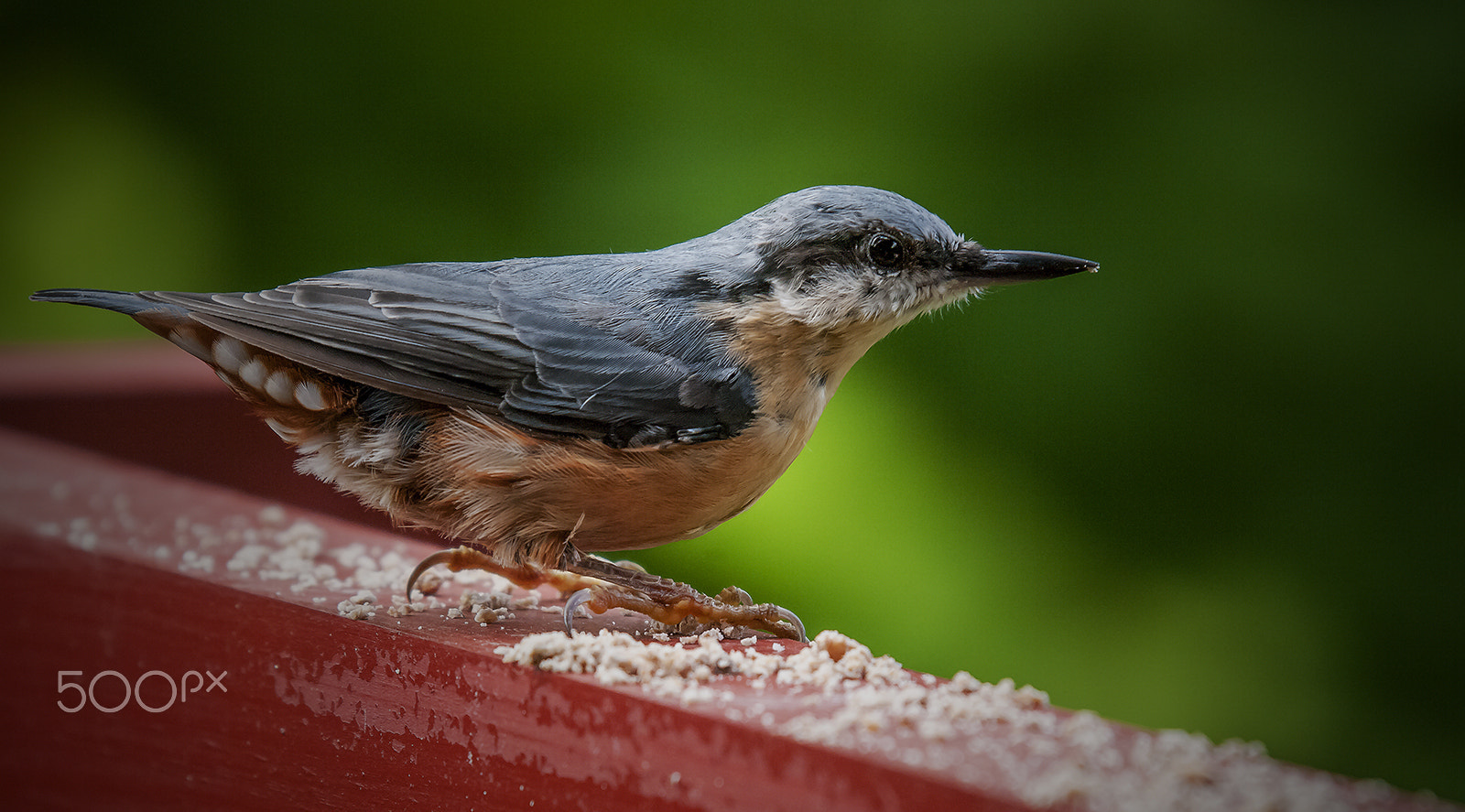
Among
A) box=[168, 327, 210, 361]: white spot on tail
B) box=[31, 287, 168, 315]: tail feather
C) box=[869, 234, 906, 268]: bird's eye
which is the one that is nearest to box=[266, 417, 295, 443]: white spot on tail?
box=[168, 327, 210, 361]: white spot on tail

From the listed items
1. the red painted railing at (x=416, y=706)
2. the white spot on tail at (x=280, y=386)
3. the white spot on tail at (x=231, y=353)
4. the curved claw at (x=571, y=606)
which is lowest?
the red painted railing at (x=416, y=706)

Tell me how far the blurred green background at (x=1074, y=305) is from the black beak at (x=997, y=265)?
727 millimetres

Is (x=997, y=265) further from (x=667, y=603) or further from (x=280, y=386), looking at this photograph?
(x=280, y=386)

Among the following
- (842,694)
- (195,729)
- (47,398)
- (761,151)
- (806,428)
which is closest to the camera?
(842,694)

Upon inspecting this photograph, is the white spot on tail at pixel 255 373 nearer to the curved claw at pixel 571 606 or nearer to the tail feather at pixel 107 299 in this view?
the tail feather at pixel 107 299

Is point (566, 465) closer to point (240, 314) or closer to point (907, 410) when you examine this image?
point (240, 314)

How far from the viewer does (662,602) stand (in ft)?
6.05

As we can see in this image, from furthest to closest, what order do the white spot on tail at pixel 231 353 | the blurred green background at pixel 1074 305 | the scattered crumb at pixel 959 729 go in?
1. the blurred green background at pixel 1074 305
2. the white spot on tail at pixel 231 353
3. the scattered crumb at pixel 959 729

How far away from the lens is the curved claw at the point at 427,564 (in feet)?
6.16

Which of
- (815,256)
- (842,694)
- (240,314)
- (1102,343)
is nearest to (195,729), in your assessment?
(240,314)

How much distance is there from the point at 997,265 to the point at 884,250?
186mm

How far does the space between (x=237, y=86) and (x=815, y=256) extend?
Answer: 2.05m

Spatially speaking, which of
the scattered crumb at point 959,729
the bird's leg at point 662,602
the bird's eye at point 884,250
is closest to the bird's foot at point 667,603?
the bird's leg at point 662,602

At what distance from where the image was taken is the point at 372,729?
1478 mm
